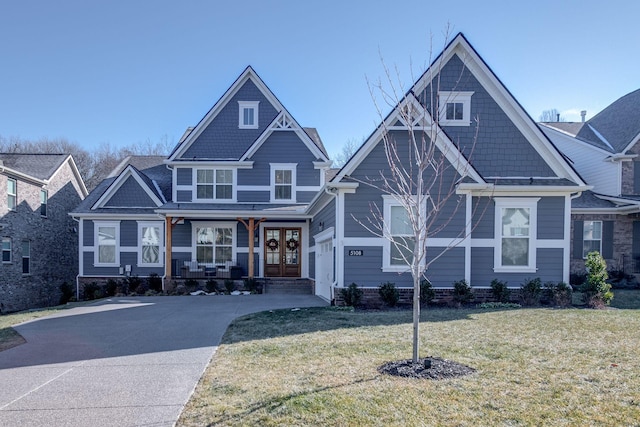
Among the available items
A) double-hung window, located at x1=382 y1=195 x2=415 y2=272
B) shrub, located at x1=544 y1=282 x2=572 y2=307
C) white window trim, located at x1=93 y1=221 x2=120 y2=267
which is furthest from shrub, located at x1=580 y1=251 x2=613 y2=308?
white window trim, located at x1=93 y1=221 x2=120 y2=267

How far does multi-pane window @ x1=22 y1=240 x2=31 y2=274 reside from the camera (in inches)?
773

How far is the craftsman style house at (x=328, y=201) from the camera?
12.3 meters

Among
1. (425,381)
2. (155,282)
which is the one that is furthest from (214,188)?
(425,381)

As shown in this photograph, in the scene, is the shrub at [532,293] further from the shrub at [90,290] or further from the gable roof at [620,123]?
the shrub at [90,290]

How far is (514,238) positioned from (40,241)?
20.3 m

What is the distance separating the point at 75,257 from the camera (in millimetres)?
24453

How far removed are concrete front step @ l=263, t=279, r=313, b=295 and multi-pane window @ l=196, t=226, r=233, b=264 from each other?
7.50 ft

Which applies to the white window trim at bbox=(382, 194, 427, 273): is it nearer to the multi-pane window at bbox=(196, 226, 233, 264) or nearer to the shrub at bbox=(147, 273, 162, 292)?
the multi-pane window at bbox=(196, 226, 233, 264)

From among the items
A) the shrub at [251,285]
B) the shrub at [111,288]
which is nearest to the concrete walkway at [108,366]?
the shrub at [251,285]

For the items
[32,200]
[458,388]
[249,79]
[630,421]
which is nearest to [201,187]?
[249,79]

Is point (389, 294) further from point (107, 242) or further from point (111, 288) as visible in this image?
point (107, 242)

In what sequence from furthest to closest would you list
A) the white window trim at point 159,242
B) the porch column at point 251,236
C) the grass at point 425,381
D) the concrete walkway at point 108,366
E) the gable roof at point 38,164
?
1. the gable roof at point 38,164
2. the white window trim at point 159,242
3. the porch column at point 251,236
4. the concrete walkway at point 108,366
5. the grass at point 425,381

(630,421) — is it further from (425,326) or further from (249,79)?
(249,79)

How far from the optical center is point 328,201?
14.1m
